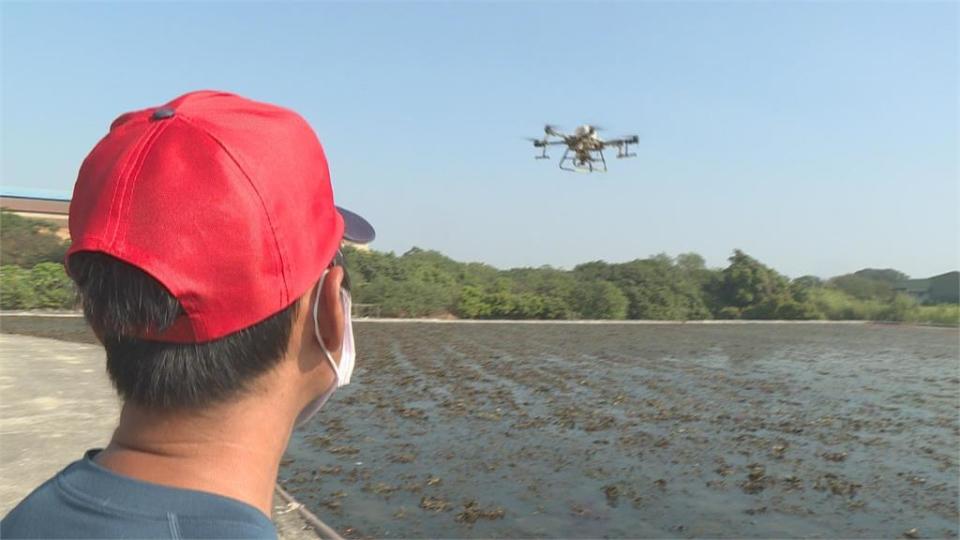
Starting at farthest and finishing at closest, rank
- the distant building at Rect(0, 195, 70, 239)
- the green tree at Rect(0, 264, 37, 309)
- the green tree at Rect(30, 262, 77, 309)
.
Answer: the distant building at Rect(0, 195, 70, 239) < the green tree at Rect(30, 262, 77, 309) < the green tree at Rect(0, 264, 37, 309)

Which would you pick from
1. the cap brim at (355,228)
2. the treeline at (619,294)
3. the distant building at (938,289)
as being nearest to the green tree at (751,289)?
the treeline at (619,294)

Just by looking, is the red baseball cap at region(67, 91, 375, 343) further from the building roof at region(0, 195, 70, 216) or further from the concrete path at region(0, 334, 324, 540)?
the building roof at region(0, 195, 70, 216)

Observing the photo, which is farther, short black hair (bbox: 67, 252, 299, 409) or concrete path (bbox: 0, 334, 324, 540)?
concrete path (bbox: 0, 334, 324, 540)

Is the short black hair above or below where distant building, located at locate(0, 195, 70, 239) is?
below

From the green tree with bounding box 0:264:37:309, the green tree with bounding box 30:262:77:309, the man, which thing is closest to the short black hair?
the man

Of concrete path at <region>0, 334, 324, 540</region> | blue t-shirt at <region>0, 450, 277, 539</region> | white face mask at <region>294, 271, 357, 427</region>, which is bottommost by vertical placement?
concrete path at <region>0, 334, 324, 540</region>

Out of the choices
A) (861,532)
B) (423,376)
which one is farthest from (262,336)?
(423,376)

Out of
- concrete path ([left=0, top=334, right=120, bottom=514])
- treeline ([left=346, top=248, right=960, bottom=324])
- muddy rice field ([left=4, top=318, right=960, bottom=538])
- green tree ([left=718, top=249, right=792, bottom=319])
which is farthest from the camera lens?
green tree ([left=718, top=249, right=792, bottom=319])
